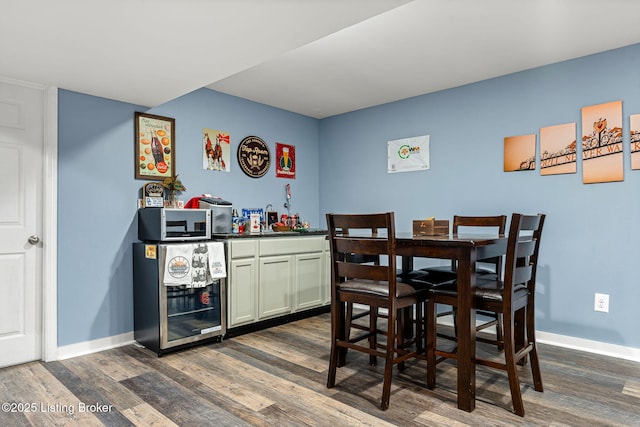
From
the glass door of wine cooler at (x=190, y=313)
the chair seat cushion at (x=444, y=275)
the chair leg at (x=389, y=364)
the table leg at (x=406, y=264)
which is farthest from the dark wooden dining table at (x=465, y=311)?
the glass door of wine cooler at (x=190, y=313)

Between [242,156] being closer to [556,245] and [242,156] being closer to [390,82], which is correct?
[390,82]

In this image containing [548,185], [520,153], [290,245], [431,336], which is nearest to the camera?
[431,336]

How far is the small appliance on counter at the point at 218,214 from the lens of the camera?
3451 mm

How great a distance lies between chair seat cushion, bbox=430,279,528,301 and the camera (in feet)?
7.11

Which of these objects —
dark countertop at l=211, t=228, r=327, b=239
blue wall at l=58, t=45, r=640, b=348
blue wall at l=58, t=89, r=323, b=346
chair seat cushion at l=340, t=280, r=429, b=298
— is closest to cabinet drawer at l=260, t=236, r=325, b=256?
dark countertop at l=211, t=228, r=327, b=239

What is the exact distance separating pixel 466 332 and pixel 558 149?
201cm

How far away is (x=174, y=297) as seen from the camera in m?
3.09

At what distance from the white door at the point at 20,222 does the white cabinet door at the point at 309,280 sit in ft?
7.07

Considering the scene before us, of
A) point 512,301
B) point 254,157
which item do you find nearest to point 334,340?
point 512,301

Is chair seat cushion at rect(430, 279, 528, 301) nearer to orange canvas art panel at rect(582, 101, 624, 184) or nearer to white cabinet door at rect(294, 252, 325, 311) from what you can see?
orange canvas art panel at rect(582, 101, 624, 184)

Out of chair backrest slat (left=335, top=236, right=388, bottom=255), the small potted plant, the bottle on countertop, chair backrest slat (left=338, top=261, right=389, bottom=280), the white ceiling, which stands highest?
the white ceiling

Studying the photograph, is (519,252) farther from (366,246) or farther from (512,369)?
(366,246)

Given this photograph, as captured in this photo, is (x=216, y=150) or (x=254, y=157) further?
(x=254, y=157)

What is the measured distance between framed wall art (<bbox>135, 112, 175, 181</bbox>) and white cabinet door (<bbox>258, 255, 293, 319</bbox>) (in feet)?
3.98
